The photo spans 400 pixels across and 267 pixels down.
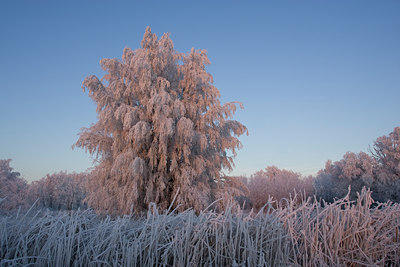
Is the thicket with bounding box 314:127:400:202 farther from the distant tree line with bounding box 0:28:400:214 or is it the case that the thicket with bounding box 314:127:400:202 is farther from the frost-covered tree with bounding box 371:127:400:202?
the distant tree line with bounding box 0:28:400:214

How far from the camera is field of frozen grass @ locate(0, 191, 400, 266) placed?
1.46 metres

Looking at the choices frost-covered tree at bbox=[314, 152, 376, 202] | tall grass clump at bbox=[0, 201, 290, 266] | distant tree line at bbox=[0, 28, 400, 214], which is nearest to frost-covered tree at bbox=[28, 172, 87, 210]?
distant tree line at bbox=[0, 28, 400, 214]

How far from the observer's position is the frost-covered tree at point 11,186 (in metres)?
16.5

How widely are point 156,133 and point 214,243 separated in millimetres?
10410

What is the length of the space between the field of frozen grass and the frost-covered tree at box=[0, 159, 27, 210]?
59.7ft

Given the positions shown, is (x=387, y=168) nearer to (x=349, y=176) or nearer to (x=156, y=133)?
(x=349, y=176)

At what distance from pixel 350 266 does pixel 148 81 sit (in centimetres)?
1144

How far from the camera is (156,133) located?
11.7m

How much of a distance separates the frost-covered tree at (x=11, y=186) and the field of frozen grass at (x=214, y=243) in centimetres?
1818

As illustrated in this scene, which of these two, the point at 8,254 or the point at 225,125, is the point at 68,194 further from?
the point at 8,254

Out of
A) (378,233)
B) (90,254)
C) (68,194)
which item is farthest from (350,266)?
(68,194)

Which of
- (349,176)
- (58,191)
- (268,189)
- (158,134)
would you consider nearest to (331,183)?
(349,176)

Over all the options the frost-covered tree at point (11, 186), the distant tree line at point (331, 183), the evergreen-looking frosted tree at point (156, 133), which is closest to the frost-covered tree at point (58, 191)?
the distant tree line at point (331, 183)

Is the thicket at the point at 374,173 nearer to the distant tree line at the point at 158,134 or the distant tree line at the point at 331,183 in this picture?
the distant tree line at the point at 331,183
